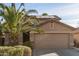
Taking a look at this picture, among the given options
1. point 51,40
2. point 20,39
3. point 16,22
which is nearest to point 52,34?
point 51,40

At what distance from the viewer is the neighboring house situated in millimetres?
7148

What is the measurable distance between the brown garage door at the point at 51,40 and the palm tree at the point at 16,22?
32cm

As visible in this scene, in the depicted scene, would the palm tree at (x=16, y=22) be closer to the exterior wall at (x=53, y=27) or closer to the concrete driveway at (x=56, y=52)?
the exterior wall at (x=53, y=27)

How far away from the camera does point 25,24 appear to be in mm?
7391

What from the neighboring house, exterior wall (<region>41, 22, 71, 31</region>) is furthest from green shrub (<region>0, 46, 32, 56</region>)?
exterior wall (<region>41, 22, 71, 31</region>)

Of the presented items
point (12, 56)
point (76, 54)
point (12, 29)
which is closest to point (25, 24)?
point (12, 29)

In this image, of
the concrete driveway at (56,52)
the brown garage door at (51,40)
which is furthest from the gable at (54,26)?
the concrete driveway at (56,52)

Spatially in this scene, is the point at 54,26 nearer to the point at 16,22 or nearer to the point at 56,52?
the point at 56,52

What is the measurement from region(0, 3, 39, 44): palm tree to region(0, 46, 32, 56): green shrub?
184mm

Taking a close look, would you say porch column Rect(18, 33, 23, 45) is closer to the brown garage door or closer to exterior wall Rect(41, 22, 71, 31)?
the brown garage door

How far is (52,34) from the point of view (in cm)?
727

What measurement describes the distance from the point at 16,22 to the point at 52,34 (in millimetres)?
1016

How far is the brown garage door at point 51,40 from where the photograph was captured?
716cm

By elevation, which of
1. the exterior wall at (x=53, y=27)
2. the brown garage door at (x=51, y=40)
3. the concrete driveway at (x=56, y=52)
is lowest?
the concrete driveway at (x=56, y=52)
